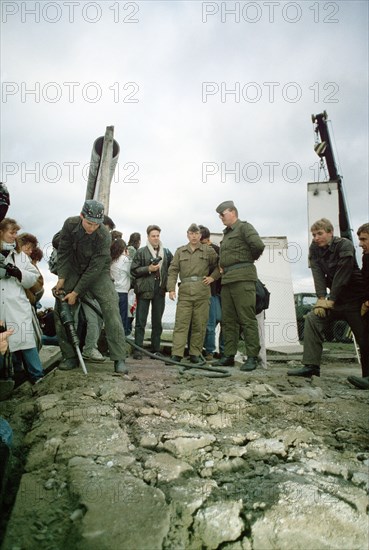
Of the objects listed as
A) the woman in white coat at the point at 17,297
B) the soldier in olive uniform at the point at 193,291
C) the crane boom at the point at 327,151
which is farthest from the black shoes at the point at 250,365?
the crane boom at the point at 327,151

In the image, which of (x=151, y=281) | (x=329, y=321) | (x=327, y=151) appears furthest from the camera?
(x=327, y=151)

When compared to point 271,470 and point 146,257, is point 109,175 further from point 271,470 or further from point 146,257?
point 271,470

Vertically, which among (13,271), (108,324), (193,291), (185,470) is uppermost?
(13,271)

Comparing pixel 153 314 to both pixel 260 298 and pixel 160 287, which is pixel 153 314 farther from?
pixel 260 298

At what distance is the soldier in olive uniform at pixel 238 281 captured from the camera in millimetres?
4555

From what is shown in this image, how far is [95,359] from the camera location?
4645 millimetres

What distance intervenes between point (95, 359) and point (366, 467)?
3396mm

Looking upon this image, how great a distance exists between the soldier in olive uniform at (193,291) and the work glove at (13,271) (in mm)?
2078

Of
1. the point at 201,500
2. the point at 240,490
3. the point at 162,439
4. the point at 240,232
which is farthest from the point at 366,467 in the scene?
the point at 240,232

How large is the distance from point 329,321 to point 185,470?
9.28 feet

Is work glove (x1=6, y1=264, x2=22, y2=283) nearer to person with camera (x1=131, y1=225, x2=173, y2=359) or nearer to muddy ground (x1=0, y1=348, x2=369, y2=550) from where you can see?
muddy ground (x1=0, y1=348, x2=369, y2=550)

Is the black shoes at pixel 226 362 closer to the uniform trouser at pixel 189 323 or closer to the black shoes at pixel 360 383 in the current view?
the uniform trouser at pixel 189 323

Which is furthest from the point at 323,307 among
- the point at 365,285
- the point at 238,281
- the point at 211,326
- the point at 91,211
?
the point at 91,211

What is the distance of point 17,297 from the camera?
3.65 metres
